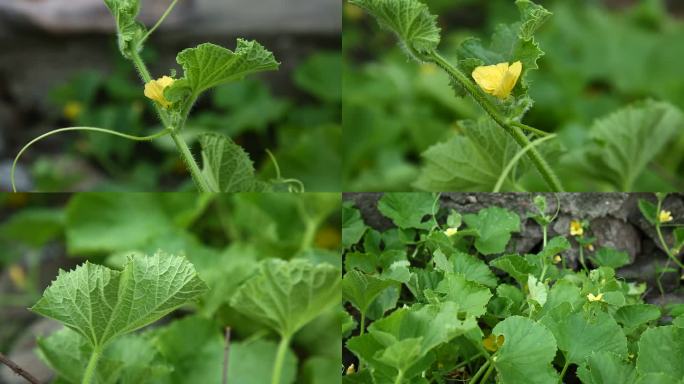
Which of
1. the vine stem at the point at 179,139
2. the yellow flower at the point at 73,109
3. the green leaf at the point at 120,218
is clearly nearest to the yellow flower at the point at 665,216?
the vine stem at the point at 179,139

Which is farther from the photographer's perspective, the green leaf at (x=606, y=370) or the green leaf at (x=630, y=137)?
the green leaf at (x=630, y=137)

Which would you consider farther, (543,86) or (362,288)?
(543,86)

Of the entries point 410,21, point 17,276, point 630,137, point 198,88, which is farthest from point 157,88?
point 17,276

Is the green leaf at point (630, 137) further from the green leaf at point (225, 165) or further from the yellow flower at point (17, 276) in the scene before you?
the yellow flower at point (17, 276)

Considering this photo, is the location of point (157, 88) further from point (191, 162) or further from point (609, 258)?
point (609, 258)

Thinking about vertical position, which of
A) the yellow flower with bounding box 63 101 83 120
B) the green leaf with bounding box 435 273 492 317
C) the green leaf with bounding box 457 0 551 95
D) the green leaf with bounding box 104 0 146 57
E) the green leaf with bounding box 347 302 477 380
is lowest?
the yellow flower with bounding box 63 101 83 120

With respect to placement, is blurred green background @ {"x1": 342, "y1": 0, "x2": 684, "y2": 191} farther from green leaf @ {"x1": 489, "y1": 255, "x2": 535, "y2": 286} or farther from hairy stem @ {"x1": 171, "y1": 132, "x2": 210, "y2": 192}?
hairy stem @ {"x1": 171, "y1": 132, "x2": 210, "y2": 192}

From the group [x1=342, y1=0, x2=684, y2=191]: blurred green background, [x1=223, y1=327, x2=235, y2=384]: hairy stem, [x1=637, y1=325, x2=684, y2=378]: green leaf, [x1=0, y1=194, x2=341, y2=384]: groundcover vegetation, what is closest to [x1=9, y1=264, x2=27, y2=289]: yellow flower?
[x1=0, y1=194, x2=341, y2=384]: groundcover vegetation
